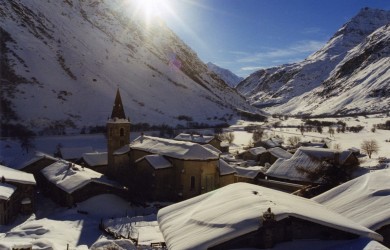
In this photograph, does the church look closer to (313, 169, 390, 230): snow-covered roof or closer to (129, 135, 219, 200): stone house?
(129, 135, 219, 200): stone house

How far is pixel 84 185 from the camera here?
130ft

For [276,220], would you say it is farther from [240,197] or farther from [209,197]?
[209,197]

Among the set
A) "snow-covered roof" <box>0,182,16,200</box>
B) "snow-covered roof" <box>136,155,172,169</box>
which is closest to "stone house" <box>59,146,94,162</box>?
"snow-covered roof" <box>136,155,172,169</box>

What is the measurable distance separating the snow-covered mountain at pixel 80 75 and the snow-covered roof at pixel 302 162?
77180 mm

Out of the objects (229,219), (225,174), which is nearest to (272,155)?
(225,174)

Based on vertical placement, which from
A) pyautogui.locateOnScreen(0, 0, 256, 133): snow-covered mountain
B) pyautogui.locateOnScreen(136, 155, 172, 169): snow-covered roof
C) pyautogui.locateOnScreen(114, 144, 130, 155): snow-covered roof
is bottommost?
pyautogui.locateOnScreen(136, 155, 172, 169): snow-covered roof

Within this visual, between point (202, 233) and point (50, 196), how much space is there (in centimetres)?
3462

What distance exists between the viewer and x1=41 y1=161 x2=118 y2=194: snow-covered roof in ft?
131

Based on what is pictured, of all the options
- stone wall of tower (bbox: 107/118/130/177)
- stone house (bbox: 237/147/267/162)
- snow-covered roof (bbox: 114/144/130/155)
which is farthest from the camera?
stone house (bbox: 237/147/267/162)

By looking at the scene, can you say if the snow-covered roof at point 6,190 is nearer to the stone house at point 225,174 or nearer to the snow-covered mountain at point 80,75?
the stone house at point 225,174

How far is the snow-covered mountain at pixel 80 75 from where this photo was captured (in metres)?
117

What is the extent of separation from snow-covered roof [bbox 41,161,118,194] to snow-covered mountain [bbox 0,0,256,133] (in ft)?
202

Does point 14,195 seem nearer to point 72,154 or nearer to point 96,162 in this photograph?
point 96,162

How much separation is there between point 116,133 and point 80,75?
3823 inches
